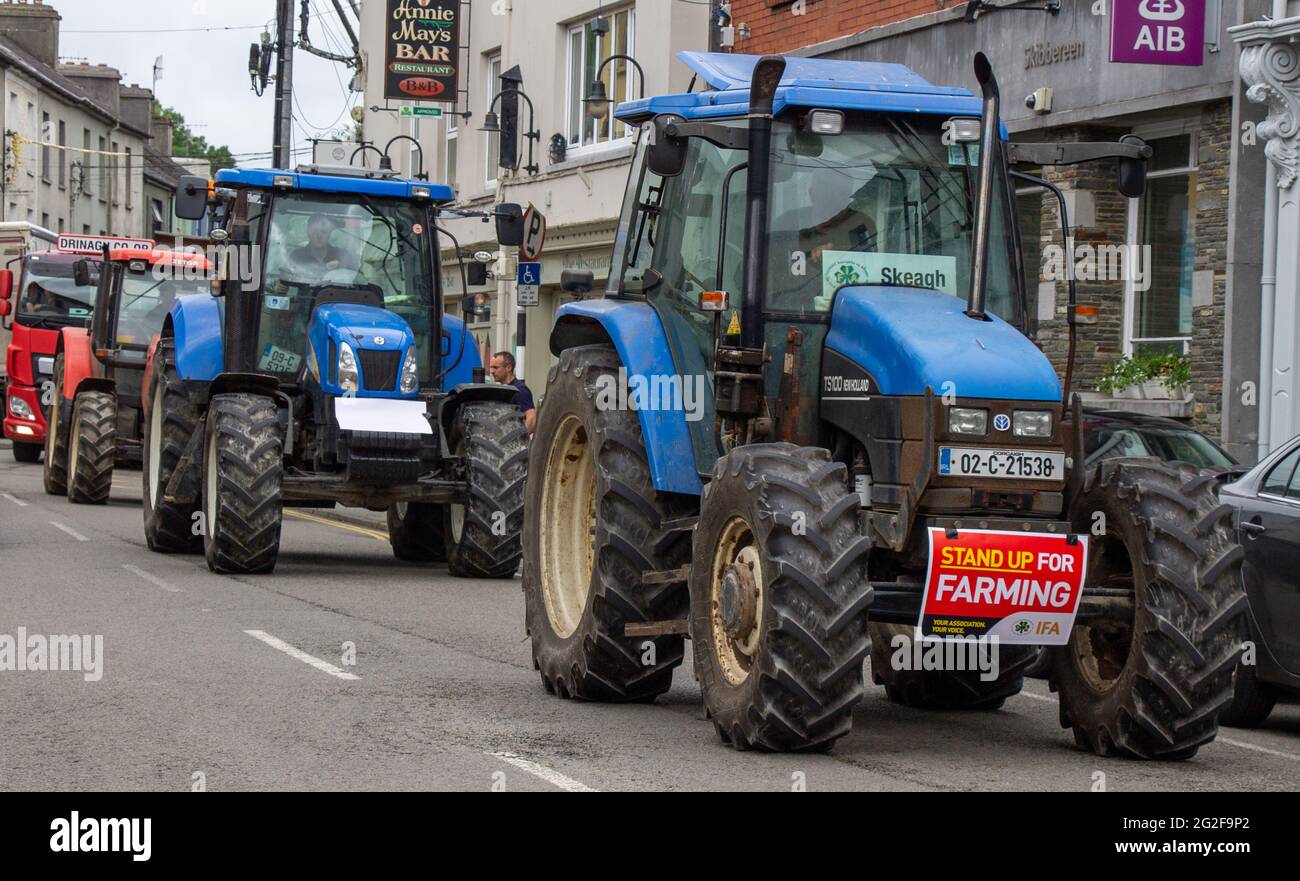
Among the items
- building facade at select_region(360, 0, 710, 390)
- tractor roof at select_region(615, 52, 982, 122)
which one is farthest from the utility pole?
tractor roof at select_region(615, 52, 982, 122)

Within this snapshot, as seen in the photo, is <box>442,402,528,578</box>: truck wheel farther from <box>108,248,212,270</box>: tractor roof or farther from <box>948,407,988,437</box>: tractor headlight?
<box>108,248,212,270</box>: tractor roof

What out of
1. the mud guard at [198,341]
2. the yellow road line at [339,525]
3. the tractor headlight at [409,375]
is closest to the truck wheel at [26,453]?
the yellow road line at [339,525]

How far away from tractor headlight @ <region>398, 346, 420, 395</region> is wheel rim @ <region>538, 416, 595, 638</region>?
6.09 m

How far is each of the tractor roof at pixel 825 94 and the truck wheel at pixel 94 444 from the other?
14.7 meters

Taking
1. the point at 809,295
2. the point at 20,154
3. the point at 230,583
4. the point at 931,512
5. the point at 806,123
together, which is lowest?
the point at 230,583

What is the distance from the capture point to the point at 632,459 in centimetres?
958

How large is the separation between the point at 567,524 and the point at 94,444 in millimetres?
13799

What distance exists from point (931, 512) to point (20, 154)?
59.1m

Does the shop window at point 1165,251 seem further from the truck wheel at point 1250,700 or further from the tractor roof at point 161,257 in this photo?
the tractor roof at point 161,257

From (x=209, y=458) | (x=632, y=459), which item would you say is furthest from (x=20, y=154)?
(x=632, y=459)

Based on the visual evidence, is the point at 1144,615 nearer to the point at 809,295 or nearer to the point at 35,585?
the point at 809,295

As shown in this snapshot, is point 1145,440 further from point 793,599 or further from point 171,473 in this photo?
point 171,473

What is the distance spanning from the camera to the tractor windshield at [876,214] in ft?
30.0

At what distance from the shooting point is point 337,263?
57.1ft
